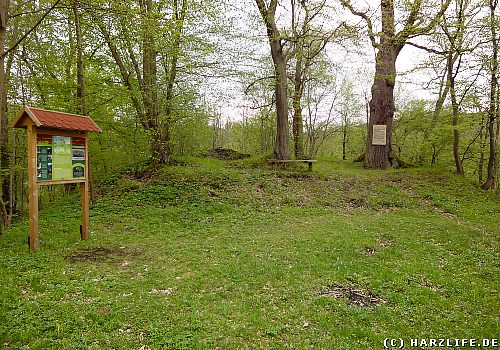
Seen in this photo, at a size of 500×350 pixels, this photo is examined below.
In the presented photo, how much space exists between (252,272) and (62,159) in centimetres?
473

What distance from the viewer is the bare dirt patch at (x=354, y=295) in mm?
4184

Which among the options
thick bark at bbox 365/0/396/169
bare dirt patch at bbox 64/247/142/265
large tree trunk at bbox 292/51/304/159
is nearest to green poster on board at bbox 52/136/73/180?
bare dirt patch at bbox 64/247/142/265

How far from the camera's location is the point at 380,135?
46.8 feet

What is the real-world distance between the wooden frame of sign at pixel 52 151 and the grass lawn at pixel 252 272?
38.9 inches

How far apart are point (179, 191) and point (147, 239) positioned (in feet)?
12.2

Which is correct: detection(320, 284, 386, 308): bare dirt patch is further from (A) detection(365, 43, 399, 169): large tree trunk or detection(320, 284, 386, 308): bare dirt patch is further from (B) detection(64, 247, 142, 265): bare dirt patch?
(A) detection(365, 43, 399, 169): large tree trunk

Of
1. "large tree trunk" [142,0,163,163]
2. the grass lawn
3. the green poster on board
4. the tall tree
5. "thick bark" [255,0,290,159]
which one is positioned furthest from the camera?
"thick bark" [255,0,290,159]

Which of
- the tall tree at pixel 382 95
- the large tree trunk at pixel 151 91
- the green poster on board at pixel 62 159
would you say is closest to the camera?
the green poster on board at pixel 62 159

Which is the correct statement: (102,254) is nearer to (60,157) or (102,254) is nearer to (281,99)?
(60,157)

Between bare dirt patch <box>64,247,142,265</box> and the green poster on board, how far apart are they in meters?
1.67

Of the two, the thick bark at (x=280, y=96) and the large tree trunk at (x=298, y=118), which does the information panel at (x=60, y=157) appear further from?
the large tree trunk at (x=298, y=118)

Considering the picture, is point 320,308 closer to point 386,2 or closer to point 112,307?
point 112,307

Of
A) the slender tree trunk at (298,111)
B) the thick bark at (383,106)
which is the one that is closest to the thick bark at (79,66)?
the slender tree trunk at (298,111)

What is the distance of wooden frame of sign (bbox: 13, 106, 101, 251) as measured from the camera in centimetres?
591
